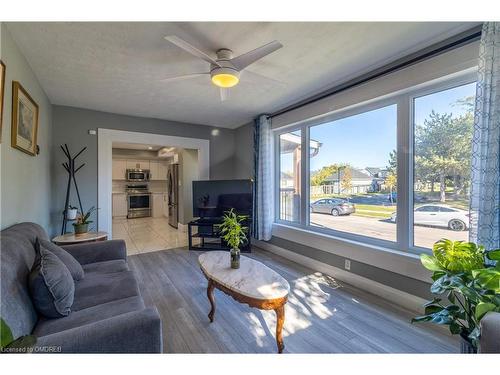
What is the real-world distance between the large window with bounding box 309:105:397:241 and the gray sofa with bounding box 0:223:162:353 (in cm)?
250

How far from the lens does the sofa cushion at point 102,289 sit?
60.6 inches

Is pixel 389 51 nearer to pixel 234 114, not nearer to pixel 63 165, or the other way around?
pixel 234 114

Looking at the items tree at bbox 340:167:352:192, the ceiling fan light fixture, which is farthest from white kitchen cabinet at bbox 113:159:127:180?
tree at bbox 340:167:352:192

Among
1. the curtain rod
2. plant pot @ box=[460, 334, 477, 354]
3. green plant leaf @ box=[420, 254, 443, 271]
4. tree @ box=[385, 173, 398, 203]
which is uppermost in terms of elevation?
the curtain rod

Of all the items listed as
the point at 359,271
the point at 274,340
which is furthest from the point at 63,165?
the point at 359,271

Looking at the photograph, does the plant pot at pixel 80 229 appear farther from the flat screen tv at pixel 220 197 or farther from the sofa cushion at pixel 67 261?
the flat screen tv at pixel 220 197

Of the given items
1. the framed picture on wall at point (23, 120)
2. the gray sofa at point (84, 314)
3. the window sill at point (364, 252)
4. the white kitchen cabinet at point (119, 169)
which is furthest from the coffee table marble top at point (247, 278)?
the white kitchen cabinet at point (119, 169)

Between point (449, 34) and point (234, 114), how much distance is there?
2.94m

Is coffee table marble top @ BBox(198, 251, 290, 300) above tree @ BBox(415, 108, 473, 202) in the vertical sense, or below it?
below

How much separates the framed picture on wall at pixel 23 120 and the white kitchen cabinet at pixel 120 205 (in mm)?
6135

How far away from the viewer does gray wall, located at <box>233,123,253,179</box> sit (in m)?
4.66

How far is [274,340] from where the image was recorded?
1.77m

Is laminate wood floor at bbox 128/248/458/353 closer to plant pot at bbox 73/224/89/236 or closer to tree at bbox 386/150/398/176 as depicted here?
plant pot at bbox 73/224/89/236

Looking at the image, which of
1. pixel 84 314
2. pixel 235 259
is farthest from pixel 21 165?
pixel 235 259
